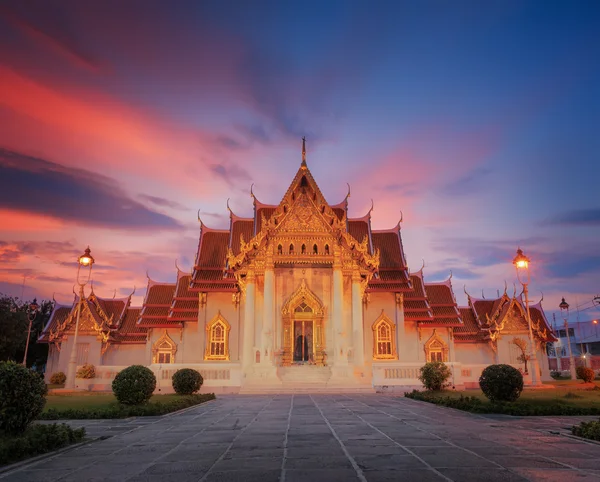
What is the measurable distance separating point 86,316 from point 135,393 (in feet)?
86.5

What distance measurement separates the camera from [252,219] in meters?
39.2

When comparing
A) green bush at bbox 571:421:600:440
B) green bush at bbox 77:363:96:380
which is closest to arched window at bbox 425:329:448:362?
green bush at bbox 77:363:96:380

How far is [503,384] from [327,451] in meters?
9.34

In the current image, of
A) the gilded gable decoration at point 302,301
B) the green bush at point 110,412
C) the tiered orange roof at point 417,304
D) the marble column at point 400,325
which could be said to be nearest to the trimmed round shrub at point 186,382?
the green bush at point 110,412

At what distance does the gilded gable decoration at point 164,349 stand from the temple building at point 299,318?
90 millimetres

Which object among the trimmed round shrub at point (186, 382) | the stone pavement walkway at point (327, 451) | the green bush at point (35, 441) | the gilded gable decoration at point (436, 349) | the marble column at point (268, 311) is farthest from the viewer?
the gilded gable decoration at point (436, 349)

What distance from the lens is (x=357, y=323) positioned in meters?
28.7

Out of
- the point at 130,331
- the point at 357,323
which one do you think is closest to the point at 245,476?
the point at 357,323

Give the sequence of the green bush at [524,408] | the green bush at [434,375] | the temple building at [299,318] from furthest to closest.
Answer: the temple building at [299,318] → the green bush at [434,375] → the green bush at [524,408]

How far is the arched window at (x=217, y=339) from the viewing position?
33969 millimetres

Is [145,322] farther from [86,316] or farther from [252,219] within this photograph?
[252,219]

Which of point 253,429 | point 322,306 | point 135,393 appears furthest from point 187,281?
point 253,429

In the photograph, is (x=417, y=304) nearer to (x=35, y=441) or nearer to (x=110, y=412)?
(x=110, y=412)

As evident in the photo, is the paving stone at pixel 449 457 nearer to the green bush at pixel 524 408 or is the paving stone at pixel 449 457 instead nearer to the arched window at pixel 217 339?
the green bush at pixel 524 408
